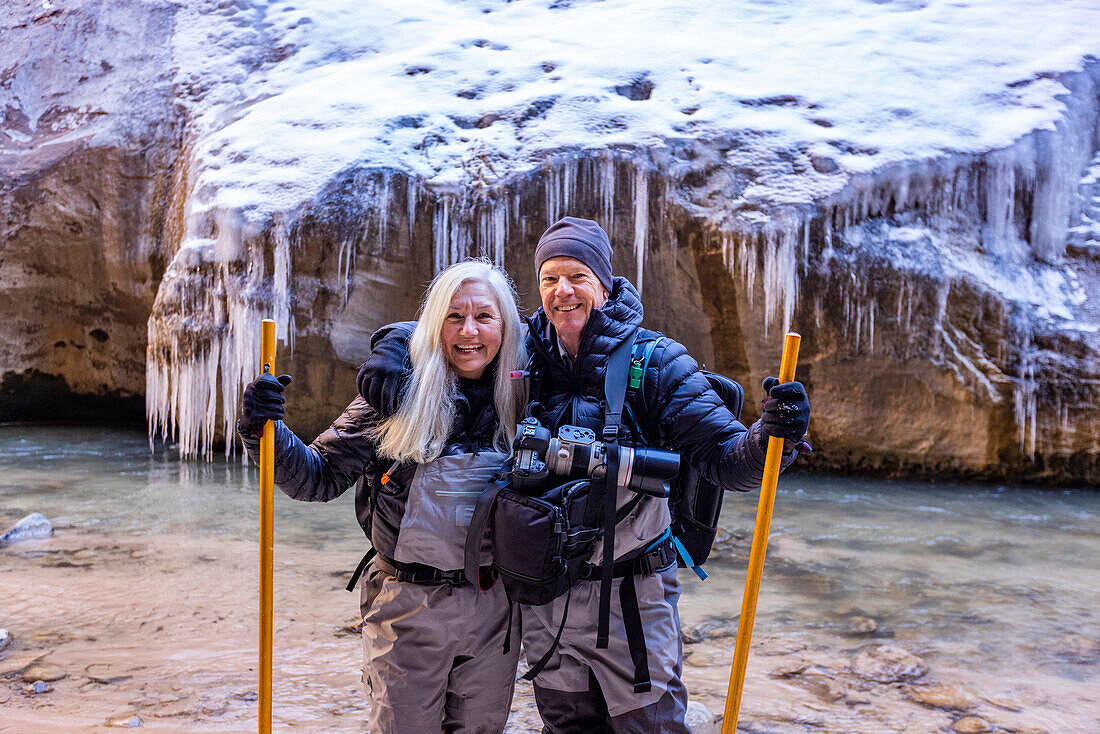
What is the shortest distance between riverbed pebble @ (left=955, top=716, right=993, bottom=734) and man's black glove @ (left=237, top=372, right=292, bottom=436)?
259cm

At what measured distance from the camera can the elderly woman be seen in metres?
1.86

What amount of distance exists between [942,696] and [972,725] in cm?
23

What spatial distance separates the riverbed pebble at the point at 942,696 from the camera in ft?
9.95

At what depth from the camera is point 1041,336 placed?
6.58 meters

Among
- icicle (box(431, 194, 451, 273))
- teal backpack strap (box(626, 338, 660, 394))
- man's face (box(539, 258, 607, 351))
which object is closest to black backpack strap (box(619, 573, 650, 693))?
teal backpack strap (box(626, 338, 660, 394))

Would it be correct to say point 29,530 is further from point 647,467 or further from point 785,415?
point 785,415

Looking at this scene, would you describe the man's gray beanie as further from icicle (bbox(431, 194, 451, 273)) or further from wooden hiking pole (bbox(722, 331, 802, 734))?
icicle (bbox(431, 194, 451, 273))

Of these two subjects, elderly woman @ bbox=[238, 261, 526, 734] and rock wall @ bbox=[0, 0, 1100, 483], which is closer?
elderly woman @ bbox=[238, 261, 526, 734]

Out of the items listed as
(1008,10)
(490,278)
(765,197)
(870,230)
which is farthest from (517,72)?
(490,278)

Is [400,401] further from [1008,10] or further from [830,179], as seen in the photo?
[1008,10]

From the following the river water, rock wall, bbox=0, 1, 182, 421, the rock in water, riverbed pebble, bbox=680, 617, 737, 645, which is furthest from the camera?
rock wall, bbox=0, 1, 182, 421

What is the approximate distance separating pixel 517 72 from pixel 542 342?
6.11 meters

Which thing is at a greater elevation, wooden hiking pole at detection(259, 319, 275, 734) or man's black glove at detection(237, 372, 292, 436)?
man's black glove at detection(237, 372, 292, 436)

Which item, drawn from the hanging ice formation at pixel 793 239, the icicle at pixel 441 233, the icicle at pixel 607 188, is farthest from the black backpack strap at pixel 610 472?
the icicle at pixel 441 233
